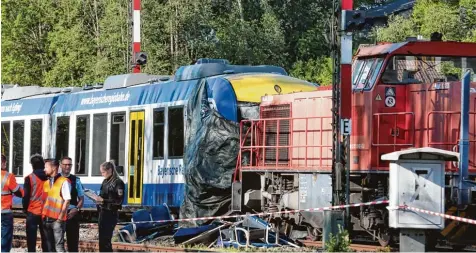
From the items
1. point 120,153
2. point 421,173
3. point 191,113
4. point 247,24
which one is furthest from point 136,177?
point 247,24

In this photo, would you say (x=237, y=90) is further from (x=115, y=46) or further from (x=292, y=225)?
(x=115, y=46)

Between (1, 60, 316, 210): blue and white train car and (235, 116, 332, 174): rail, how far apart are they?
744 mm

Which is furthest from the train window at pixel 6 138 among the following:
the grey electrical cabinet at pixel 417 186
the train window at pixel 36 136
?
the grey electrical cabinet at pixel 417 186

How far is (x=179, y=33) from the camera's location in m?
43.9

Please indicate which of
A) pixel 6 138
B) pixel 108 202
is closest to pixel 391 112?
pixel 108 202

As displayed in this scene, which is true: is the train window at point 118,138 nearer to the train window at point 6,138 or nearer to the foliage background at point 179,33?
the train window at point 6,138

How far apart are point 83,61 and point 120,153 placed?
25.2 metres

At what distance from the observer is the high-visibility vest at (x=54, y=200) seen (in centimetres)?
1541

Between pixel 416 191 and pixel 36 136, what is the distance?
1572cm

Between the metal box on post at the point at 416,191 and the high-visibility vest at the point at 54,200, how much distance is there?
4571 millimetres

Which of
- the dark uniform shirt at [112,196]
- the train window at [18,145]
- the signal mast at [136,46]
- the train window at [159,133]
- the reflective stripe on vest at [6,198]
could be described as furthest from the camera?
the signal mast at [136,46]

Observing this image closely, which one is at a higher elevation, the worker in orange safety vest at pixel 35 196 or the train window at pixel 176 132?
the train window at pixel 176 132

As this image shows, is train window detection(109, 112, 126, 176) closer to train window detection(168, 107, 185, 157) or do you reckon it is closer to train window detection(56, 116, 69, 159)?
train window detection(168, 107, 185, 157)

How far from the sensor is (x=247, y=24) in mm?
46031
